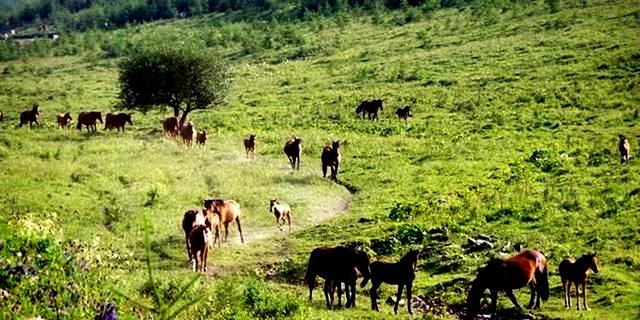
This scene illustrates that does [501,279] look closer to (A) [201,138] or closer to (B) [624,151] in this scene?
(B) [624,151]

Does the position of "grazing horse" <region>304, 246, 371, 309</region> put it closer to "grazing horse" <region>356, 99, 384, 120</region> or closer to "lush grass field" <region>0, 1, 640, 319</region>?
"lush grass field" <region>0, 1, 640, 319</region>

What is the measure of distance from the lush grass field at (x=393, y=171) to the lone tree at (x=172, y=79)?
2.97 meters

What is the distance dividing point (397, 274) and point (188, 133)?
29.6 m

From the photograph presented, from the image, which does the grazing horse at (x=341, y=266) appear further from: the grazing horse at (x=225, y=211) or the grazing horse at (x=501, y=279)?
the grazing horse at (x=225, y=211)

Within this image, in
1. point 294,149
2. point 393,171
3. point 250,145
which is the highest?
point 294,149

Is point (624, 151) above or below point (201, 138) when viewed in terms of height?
below

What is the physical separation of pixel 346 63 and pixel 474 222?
2312 inches

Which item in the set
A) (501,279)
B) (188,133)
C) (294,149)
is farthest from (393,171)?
(501,279)

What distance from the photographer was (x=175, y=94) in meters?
51.8

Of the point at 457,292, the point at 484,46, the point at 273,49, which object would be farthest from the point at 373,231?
the point at 273,49

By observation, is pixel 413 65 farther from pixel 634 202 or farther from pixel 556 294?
pixel 556 294

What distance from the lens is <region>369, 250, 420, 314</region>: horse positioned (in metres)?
17.0

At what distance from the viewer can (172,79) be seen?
2004 inches

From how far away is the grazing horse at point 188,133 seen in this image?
4434 cm
